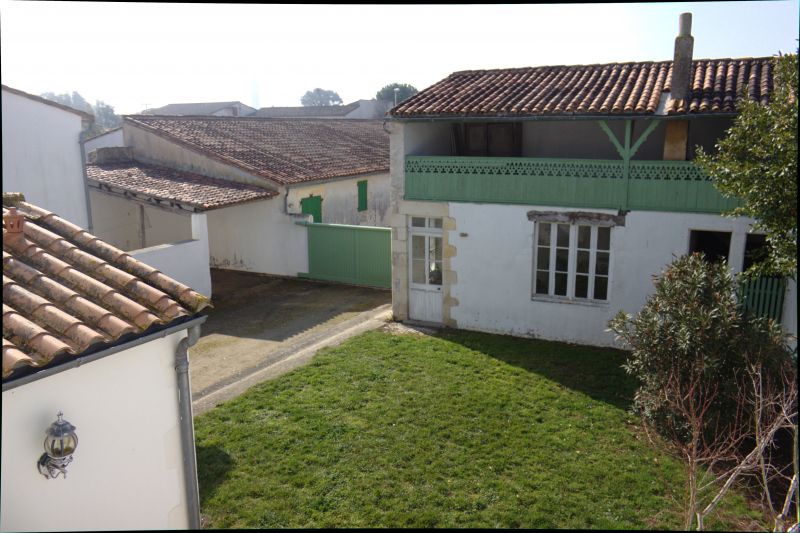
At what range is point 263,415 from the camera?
32.9 ft

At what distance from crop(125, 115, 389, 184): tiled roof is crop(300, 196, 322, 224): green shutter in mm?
708

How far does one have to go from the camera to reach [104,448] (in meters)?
5.69

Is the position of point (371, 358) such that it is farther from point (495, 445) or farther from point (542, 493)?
point (542, 493)

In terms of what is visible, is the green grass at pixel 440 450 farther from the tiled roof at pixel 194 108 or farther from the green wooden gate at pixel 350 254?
the tiled roof at pixel 194 108

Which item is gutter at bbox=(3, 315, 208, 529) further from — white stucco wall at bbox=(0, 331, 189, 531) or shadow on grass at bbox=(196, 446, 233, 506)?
shadow on grass at bbox=(196, 446, 233, 506)

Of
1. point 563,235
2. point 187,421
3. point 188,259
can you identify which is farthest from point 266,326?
point 187,421

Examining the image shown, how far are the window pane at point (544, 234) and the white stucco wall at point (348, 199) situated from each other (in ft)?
28.6

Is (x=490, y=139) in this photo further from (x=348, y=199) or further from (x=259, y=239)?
(x=348, y=199)

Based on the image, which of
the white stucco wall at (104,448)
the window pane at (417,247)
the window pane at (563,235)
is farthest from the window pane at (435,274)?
the white stucco wall at (104,448)

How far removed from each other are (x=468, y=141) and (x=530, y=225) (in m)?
3.25

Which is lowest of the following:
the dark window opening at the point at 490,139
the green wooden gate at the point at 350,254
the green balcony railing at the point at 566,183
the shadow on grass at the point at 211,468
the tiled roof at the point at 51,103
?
the shadow on grass at the point at 211,468

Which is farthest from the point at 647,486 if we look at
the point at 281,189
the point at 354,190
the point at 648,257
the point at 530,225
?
the point at 354,190

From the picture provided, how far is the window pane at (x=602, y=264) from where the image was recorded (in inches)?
503

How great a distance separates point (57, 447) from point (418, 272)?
10105mm
